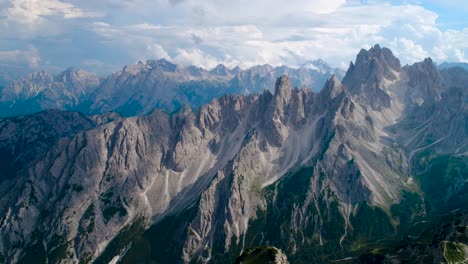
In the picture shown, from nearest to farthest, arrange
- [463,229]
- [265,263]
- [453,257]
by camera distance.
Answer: [265,263] → [453,257] → [463,229]

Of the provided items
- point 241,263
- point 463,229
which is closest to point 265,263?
point 241,263

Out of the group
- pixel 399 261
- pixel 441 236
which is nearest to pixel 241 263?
pixel 399 261

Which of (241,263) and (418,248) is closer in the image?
(241,263)

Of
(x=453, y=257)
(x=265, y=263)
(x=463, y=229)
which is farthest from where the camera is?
(x=463, y=229)

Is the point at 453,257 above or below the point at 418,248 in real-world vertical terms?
above

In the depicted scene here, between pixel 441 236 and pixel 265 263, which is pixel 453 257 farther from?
pixel 265 263

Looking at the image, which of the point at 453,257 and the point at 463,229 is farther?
the point at 463,229

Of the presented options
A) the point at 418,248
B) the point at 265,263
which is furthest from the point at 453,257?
the point at 265,263

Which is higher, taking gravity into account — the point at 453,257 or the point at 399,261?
the point at 453,257

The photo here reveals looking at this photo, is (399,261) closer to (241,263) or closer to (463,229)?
(463,229)
